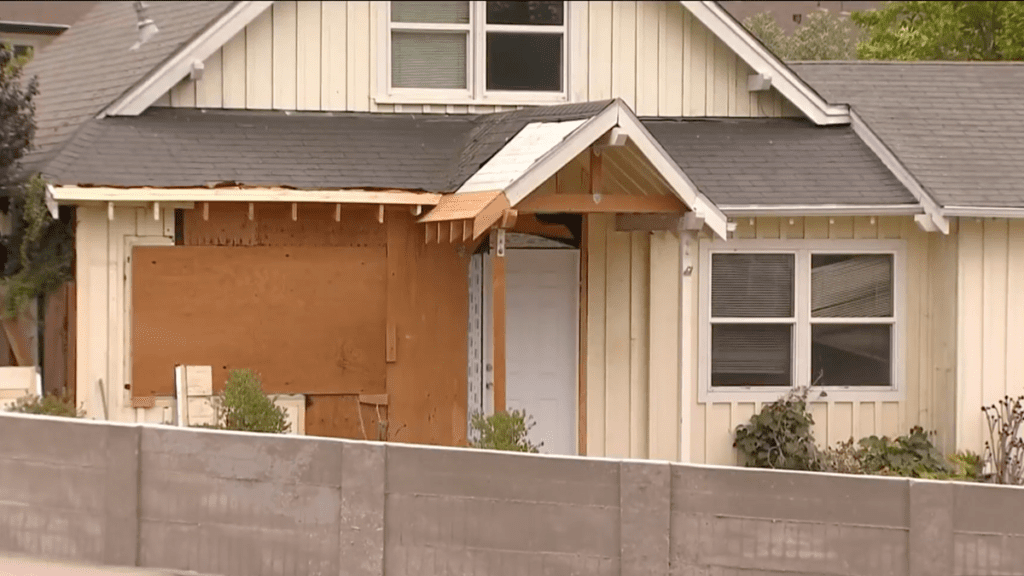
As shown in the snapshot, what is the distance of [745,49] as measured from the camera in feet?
56.5

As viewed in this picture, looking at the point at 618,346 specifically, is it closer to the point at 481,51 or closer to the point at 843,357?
the point at 843,357

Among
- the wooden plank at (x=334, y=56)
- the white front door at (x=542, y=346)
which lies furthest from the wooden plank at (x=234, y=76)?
the white front door at (x=542, y=346)

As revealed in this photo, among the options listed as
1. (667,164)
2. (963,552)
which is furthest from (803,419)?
(963,552)

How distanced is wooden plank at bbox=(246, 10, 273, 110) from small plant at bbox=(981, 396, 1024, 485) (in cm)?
736

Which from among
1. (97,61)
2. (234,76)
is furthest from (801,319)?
(97,61)

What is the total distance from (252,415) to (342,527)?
12.3 feet

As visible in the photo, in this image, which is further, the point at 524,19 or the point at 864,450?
the point at 524,19

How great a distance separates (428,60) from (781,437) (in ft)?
16.4

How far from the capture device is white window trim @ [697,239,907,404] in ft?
55.1

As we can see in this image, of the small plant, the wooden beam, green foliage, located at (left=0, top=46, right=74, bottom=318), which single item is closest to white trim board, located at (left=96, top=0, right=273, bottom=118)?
green foliage, located at (left=0, top=46, right=74, bottom=318)

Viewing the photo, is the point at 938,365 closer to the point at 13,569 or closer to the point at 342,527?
the point at 342,527

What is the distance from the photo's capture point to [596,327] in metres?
16.8


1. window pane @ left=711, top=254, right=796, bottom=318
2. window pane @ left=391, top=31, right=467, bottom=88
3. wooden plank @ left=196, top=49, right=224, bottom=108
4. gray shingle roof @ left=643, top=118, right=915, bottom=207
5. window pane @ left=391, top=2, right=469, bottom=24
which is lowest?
window pane @ left=711, top=254, right=796, bottom=318

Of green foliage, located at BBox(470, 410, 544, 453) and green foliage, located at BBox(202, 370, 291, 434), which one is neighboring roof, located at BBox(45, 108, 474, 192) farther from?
green foliage, located at BBox(470, 410, 544, 453)
